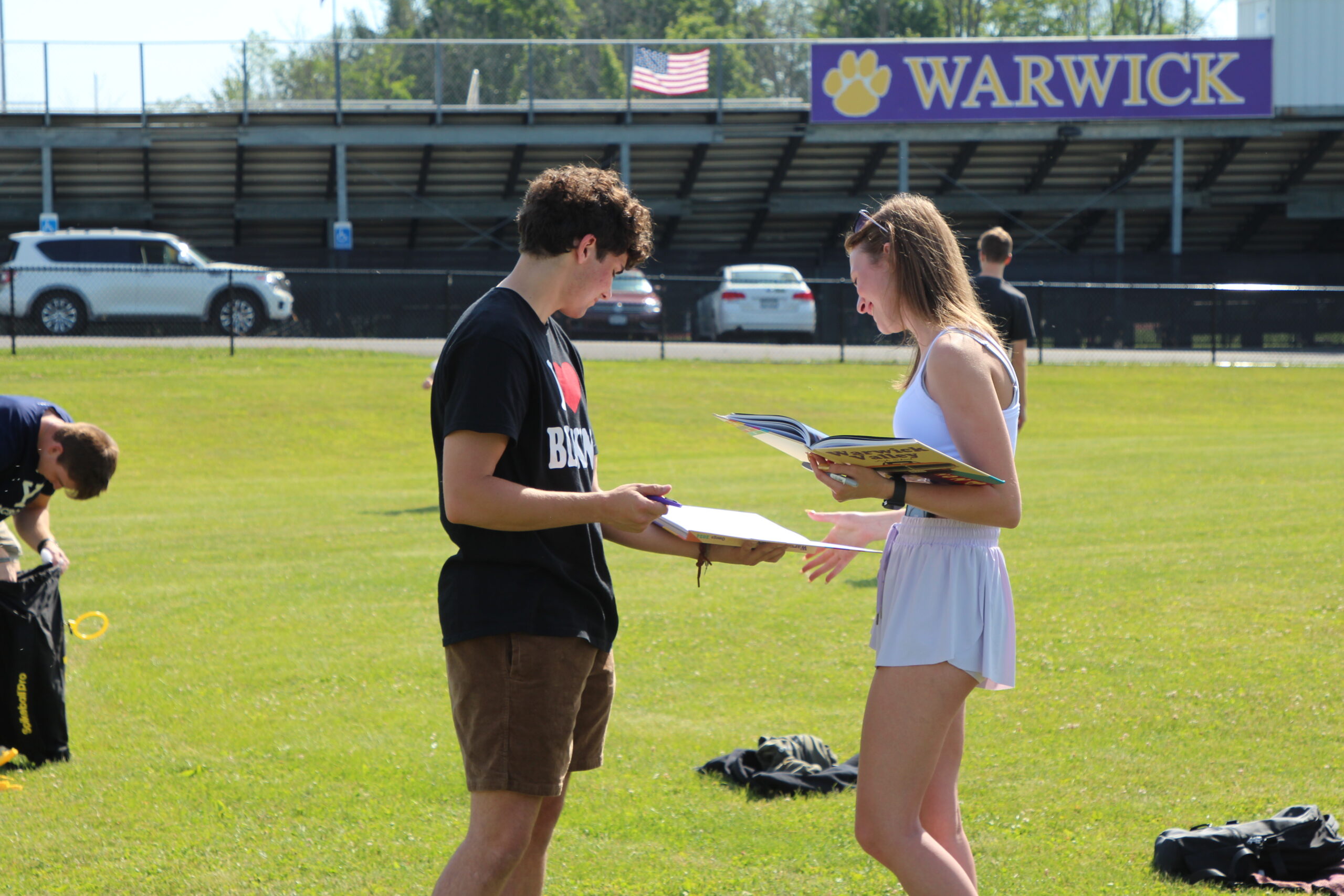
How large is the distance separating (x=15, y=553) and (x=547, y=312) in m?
3.88

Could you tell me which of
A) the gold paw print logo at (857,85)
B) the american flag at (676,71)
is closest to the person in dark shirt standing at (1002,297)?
the american flag at (676,71)

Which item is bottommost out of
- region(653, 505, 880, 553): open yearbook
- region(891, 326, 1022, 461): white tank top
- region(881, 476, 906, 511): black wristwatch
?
region(653, 505, 880, 553): open yearbook

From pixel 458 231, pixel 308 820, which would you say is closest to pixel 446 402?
pixel 308 820

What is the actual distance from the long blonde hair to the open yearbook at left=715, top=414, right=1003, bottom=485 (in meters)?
0.33

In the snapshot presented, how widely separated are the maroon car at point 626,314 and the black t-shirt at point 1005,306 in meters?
18.0

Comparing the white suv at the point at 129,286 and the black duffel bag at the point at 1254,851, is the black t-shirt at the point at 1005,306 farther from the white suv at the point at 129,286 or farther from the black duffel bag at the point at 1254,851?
the white suv at the point at 129,286

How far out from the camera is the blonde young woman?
3.17 meters

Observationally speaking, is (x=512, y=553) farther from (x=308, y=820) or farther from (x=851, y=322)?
(x=851, y=322)

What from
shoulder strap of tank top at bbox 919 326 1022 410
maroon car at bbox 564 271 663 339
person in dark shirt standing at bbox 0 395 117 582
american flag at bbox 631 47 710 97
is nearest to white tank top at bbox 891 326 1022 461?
shoulder strap of tank top at bbox 919 326 1022 410

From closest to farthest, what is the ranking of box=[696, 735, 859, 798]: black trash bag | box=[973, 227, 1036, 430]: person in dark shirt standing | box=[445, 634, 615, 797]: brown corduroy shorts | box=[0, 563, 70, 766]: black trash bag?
box=[445, 634, 615, 797]: brown corduroy shorts, box=[696, 735, 859, 798]: black trash bag, box=[0, 563, 70, 766]: black trash bag, box=[973, 227, 1036, 430]: person in dark shirt standing

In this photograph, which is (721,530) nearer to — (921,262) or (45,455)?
(921,262)

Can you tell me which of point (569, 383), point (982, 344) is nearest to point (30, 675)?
point (569, 383)

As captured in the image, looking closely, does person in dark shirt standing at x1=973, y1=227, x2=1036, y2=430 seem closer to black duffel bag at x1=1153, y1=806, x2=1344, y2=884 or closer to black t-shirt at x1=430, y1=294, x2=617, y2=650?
black duffel bag at x1=1153, y1=806, x2=1344, y2=884

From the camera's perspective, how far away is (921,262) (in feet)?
11.0
